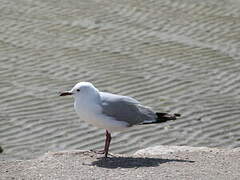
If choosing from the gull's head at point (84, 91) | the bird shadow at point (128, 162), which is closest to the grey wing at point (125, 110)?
the gull's head at point (84, 91)

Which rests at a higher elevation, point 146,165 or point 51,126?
point 146,165

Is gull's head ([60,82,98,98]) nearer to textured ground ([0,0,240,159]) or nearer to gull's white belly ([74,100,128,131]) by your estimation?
gull's white belly ([74,100,128,131])

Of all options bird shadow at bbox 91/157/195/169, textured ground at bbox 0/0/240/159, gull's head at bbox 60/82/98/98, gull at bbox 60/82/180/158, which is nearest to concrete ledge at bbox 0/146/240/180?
bird shadow at bbox 91/157/195/169

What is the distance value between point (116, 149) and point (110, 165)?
2380mm

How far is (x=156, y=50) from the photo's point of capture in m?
15.0

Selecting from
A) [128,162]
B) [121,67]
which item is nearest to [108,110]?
[128,162]

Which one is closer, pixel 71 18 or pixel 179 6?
pixel 71 18

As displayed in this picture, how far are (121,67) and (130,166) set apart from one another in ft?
20.0

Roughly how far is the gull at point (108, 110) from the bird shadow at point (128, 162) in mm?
180

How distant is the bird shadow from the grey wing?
1.27ft

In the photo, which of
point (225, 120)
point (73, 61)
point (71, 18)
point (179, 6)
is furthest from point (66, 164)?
point (179, 6)

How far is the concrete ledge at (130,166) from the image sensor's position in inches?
290

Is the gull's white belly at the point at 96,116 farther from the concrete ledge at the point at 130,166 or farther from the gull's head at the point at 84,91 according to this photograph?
the concrete ledge at the point at 130,166

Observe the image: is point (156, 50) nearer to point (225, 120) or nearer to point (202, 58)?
point (202, 58)
